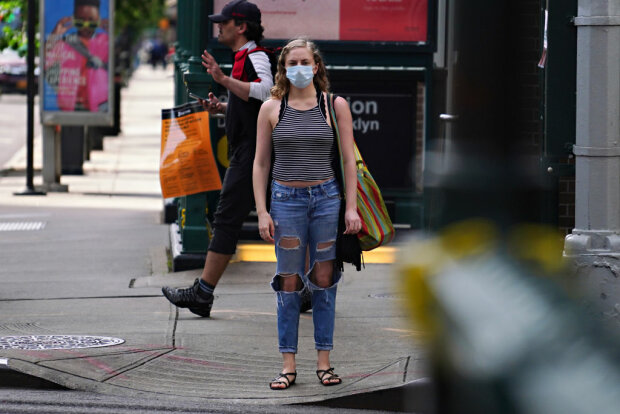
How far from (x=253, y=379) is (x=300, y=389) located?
→ 334 mm

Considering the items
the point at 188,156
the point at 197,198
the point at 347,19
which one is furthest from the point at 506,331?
the point at 347,19

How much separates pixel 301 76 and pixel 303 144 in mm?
307

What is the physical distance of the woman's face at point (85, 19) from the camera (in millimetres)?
15555

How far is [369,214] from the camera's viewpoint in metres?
5.85

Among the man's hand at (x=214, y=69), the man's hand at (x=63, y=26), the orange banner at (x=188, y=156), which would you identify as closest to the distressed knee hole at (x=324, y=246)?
the man's hand at (x=214, y=69)

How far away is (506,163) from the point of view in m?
1.54

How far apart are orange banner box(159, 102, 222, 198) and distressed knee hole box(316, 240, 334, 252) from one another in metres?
3.19

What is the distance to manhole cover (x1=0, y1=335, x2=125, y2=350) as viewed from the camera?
6.56 m

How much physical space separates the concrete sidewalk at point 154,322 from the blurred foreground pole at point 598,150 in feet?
3.11

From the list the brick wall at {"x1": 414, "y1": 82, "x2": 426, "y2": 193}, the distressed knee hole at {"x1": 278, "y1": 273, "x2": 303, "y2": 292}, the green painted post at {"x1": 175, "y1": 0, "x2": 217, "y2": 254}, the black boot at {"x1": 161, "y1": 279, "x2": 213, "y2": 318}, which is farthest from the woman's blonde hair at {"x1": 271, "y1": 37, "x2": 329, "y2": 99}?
the brick wall at {"x1": 414, "y1": 82, "x2": 426, "y2": 193}

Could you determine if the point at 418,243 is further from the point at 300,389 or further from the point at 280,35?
the point at 280,35

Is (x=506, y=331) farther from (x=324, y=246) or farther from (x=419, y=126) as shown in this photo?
(x=419, y=126)

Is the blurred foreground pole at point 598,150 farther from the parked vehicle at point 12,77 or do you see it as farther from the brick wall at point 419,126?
the parked vehicle at point 12,77

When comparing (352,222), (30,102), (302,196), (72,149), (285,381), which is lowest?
(285,381)
